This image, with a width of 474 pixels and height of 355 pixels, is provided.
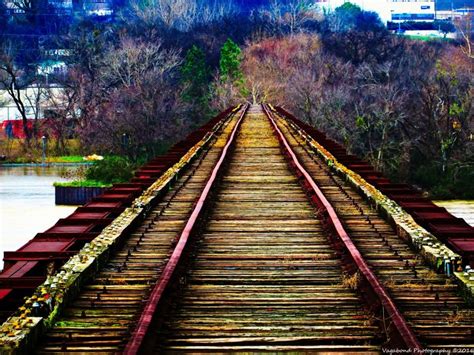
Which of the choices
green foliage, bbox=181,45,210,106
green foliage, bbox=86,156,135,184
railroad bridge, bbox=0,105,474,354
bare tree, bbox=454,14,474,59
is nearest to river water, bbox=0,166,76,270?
green foliage, bbox=86,156,135,184

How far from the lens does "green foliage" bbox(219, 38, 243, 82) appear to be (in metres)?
86.9

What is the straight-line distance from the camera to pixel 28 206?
45844mm

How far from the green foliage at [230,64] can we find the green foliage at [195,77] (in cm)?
153

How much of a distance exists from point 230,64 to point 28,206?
44.9 metres

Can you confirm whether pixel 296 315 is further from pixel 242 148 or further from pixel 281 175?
pixel 242 148

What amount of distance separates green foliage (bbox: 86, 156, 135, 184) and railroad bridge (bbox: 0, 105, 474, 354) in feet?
114

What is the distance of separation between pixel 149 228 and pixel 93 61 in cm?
7139

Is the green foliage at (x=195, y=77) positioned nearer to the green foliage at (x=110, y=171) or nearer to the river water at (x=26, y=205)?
the river water at (x=26, y=205)

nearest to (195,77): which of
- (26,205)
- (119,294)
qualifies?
(26,205)

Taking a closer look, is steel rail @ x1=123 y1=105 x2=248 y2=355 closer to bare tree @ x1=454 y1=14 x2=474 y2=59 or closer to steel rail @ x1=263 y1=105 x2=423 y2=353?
steel rail @ x1=263 y1=105 x2=423 y2=353

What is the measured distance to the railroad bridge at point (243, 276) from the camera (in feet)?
23.8

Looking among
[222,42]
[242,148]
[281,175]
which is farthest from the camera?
[222,42]

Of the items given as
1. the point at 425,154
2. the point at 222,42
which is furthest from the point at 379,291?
the point at 222,42

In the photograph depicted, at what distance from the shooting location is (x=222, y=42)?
103 metres
